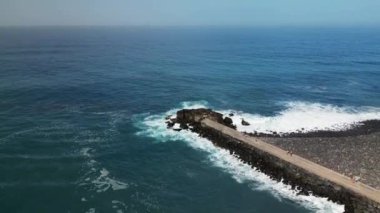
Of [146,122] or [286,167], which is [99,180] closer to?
Answer: [146,122]

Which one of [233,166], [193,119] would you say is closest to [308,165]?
[233,166]

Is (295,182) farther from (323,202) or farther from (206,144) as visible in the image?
(206,144)

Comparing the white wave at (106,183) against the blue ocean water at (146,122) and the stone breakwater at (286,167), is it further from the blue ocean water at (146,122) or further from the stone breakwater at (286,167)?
the stone breakwater at (286,167)

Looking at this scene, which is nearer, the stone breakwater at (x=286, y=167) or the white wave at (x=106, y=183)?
the stone breakwater at (x=286, y=167)

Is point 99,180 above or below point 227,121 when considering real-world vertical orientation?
below

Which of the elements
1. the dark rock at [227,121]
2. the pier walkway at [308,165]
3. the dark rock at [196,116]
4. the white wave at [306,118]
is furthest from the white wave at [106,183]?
the white wave at [306,118]

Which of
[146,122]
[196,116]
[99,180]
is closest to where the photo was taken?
[99,180]
